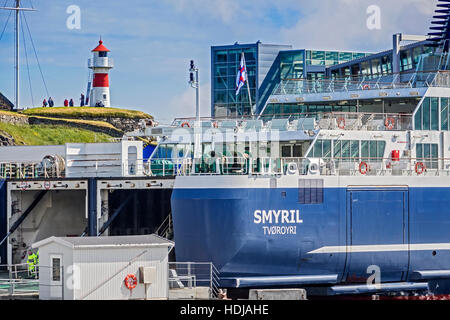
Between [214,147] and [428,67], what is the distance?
35.2ft

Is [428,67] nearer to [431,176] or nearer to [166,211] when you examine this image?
[431,176]

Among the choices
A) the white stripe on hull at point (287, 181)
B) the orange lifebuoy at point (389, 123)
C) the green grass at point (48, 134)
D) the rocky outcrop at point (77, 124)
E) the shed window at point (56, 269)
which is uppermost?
the rocky outcrop at point (77, 124)

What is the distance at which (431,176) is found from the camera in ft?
107

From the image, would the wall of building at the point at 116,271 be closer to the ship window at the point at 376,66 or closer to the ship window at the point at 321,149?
the ship window at the point at 321,149

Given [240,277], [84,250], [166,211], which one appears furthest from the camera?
[166,211]

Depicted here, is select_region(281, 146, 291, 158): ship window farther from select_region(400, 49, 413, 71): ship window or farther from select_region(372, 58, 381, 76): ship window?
select_region(372, 58, 381, 76): ship window

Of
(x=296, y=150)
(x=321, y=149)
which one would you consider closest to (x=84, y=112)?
(x=296, y=150)

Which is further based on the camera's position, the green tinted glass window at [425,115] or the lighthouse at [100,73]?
the lighthouse at [100,73]

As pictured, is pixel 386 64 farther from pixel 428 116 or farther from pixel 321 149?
pixel 321 149

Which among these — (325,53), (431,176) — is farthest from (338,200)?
(325,53)

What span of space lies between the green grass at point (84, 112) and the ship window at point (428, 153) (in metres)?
40.1

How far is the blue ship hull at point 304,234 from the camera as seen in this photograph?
99.7ft

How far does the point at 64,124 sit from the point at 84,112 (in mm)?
3536

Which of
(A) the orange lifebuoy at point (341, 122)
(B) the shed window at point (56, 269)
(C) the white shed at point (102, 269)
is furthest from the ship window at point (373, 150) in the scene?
(B) the shed window at point (56, 269)
